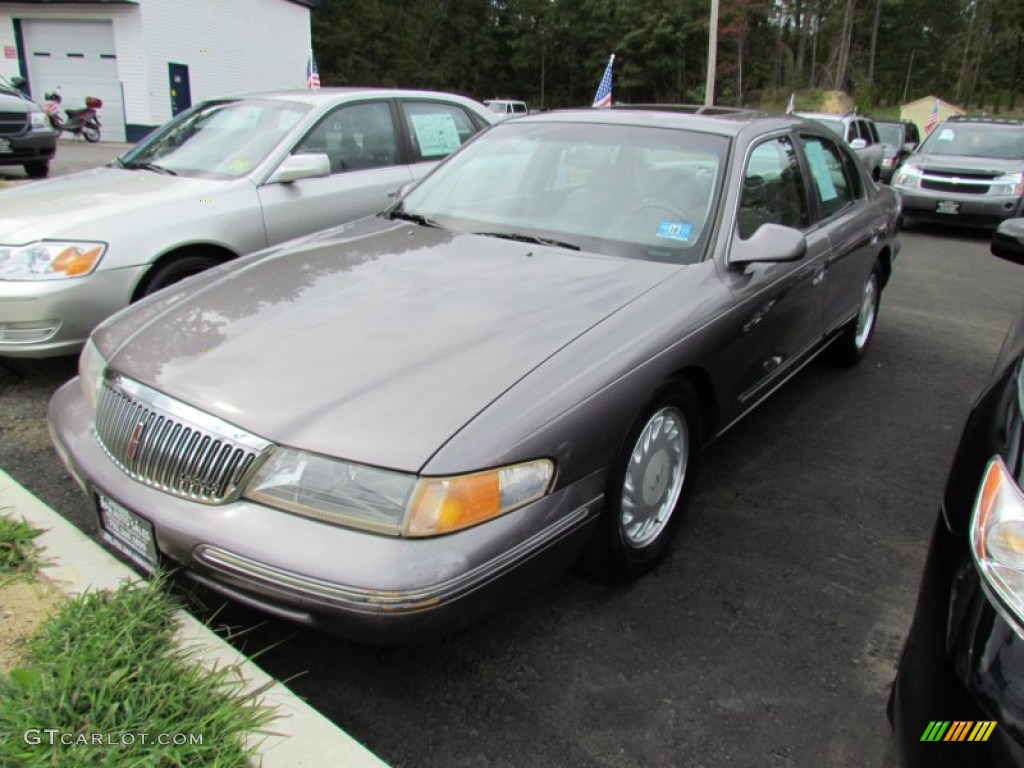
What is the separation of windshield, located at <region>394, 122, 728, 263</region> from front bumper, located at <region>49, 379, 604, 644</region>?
136 centimetres

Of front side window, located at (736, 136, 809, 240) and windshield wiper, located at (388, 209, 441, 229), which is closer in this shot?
front side window, located at (736, 136, 809, 240)

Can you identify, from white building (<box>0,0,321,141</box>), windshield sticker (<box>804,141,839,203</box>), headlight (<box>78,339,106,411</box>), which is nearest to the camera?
headlight (<box>78,339,106,411</box>)

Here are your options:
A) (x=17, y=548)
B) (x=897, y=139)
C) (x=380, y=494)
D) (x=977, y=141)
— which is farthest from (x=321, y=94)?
(x=897, y=139)

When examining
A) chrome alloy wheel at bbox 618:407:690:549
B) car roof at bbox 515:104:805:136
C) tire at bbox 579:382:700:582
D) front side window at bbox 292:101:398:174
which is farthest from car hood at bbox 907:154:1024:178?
chrome alloy wheel at bbox 618:407:690:549

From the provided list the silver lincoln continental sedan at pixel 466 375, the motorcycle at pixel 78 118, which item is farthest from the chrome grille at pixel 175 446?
the motorcycle at pixel 78 118

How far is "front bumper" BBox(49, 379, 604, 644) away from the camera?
1.83 metres

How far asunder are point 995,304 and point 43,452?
7.50m

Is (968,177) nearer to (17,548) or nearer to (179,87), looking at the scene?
(17,548)

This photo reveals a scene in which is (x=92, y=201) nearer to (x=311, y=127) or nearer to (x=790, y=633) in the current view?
(x=311, y=127)

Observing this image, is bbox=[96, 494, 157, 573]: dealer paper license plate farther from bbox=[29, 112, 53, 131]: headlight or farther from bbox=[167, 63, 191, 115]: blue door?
bbox=[167, 63, 191, 115]: blue door

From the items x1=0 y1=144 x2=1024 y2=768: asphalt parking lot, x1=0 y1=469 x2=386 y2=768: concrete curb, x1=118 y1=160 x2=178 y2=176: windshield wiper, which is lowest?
x1=0 y1=144 x2=1024 y2=768: asphalt parking lot

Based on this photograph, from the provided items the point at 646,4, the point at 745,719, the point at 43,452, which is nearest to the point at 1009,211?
the point at 745,719

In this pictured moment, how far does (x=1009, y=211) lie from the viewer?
1013cm

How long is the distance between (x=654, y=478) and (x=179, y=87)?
21580 mm
